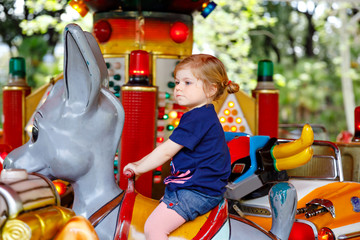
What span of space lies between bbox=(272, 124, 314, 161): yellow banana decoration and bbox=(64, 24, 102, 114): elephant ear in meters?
1.09

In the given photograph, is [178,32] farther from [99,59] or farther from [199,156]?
[199,156]

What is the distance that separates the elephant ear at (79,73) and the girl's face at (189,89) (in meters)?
0.31

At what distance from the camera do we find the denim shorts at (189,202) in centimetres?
172

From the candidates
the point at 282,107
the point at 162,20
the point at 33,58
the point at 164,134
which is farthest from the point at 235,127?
the point at 282,107

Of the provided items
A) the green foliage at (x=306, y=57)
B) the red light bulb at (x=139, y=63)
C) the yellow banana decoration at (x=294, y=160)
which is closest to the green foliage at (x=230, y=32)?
the green foliage at (x=306, y=57)

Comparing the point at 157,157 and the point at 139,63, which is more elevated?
the point at 139,63

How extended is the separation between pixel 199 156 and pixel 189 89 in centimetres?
26

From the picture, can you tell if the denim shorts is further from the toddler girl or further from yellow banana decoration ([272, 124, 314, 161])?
yellow banana decoration ([272, 124, 314, 161])

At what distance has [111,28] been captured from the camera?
3.79 meters

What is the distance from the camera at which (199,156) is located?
1790 mm

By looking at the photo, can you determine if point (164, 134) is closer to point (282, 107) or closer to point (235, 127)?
point (235, 127)

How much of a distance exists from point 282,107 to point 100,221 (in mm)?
15385

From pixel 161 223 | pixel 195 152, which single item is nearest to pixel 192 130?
pixel 195 152

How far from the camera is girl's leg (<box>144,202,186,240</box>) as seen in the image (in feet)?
5.43
